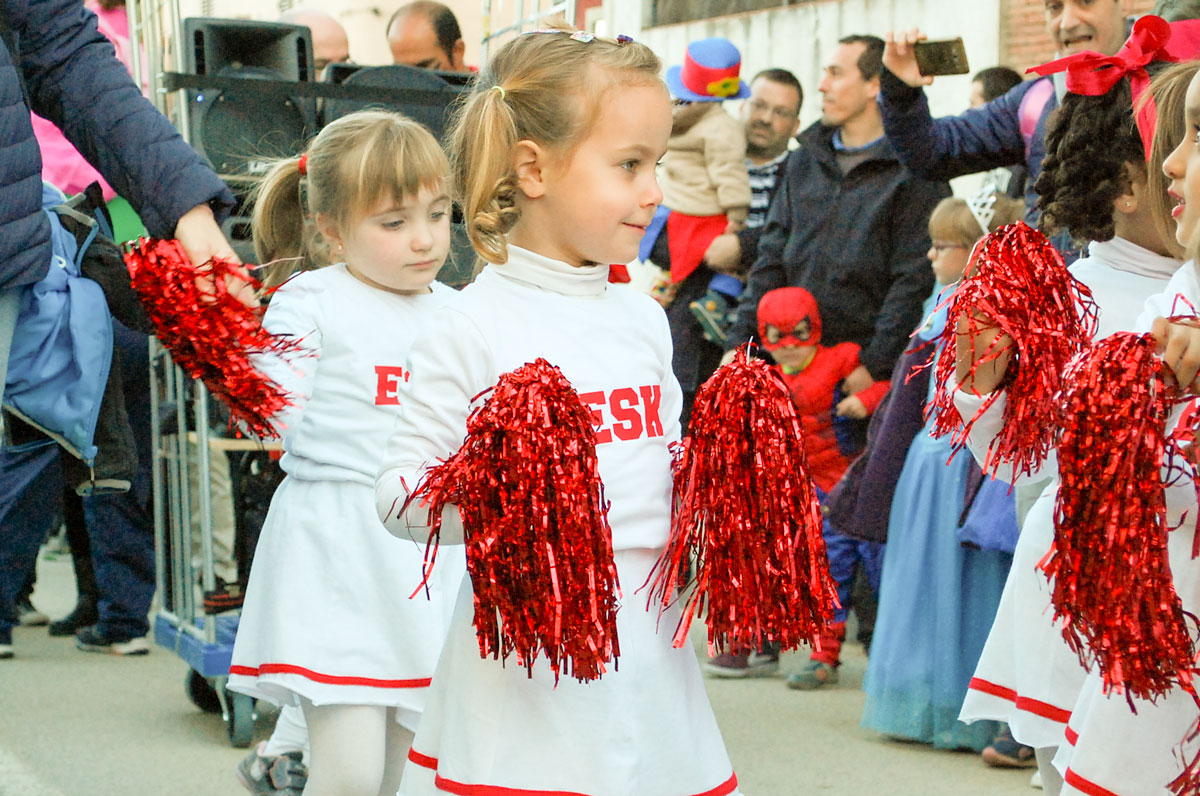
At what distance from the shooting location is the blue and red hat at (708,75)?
6.41m

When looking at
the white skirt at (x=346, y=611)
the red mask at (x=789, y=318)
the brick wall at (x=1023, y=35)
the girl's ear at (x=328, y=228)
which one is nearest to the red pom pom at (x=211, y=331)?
the white skirt at (x=346, y=611)

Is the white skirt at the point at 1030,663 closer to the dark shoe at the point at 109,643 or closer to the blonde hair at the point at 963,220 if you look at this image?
Result: the blonde hair at the point at 963,220

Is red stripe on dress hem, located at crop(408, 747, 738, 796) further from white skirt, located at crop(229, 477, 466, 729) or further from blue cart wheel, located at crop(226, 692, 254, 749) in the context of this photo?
blue cart wheel, located at crop(226, 692, 254, 749)

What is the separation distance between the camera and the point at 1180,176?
7.34 ft

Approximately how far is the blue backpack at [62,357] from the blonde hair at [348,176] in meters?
0.54

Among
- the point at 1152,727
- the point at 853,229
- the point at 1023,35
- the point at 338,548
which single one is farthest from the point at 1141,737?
the point at 1023,35

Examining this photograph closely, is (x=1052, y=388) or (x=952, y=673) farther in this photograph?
(x=952, y=673)

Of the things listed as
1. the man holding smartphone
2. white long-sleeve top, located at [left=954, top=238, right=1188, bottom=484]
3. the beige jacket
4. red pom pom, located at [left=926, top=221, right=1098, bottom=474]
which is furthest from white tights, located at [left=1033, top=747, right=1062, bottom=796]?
the beige jacket

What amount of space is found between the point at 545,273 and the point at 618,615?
0.50 meters

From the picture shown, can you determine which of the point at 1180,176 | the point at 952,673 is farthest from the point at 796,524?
the point at 952,673

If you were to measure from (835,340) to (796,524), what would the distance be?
3517 millimetres

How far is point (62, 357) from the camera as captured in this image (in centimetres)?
304

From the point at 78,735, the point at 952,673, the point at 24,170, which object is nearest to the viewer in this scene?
the point at 24,170

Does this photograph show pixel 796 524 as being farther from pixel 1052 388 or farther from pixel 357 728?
pixel 357 728
